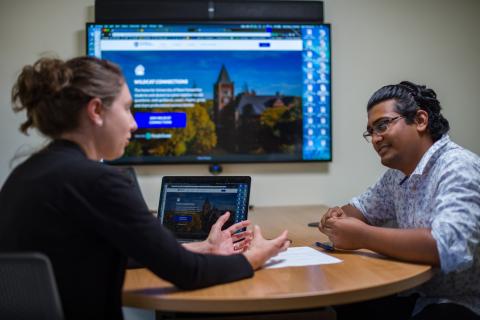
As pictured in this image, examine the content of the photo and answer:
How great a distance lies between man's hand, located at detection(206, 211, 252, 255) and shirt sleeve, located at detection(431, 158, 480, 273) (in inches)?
23.0

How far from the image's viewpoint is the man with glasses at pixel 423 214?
1.44 meters

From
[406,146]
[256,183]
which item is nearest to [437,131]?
[406,146]

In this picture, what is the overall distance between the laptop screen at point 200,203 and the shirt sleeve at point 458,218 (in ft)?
2.35

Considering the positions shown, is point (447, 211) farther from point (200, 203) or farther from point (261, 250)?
point (200, 203)

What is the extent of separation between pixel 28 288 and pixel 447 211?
113 centimetres

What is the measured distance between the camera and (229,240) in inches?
65.3

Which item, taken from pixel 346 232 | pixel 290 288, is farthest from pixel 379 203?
pixel 290 288

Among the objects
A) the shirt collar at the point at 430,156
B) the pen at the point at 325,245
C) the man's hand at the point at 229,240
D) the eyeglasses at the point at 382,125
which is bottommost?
the pen at the point at 325,245

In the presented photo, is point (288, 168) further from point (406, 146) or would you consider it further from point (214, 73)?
point (406, 146)

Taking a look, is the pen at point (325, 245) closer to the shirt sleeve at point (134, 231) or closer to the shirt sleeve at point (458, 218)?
the shirt sleeve at point (458, 218)

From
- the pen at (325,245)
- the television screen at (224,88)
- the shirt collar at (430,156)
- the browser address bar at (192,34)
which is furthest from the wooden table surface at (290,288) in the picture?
the browser address bar at (192,34)

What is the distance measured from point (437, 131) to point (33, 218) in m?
1.35

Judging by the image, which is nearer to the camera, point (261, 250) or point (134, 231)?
point (134, 231)

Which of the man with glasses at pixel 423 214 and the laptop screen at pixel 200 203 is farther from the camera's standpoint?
the laptop screen at pixel 200 203
